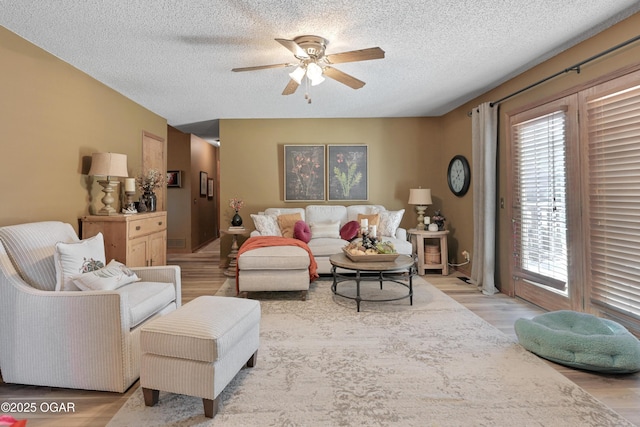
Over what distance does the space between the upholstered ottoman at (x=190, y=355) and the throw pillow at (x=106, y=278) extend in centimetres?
63

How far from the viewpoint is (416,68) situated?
11.2 feet

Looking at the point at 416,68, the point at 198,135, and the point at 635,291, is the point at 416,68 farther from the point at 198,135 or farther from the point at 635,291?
the point at 198,135

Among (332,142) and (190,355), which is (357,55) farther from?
(332,142)

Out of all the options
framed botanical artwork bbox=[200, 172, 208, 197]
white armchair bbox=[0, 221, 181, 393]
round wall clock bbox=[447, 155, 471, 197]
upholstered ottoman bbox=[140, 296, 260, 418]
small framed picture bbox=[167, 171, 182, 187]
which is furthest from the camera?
framed botanical artwork bbox=[200, 172, 208, 197]

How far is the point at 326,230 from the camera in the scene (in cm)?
489

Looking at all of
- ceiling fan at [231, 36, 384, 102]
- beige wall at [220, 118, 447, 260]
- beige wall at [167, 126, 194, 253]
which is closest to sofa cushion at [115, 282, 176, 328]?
ceiling fan at [231, 36, 384, 102]

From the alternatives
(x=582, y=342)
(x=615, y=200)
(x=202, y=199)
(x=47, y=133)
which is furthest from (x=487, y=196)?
(x=202, y=199)

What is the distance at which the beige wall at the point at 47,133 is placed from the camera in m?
2.58

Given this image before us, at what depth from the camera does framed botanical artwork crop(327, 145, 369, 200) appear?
220 inches

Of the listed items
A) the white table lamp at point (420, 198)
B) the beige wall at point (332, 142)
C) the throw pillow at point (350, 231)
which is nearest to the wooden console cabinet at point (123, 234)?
the beige wall at point (332, 142)

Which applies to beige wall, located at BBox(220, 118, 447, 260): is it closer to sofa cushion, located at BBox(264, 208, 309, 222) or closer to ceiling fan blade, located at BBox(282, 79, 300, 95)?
sofa cushion, located at BBox(264, 208, 309, 222)

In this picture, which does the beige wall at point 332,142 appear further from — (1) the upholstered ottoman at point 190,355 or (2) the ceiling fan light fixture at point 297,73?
(1) the upholstered ottoman at point 190,355

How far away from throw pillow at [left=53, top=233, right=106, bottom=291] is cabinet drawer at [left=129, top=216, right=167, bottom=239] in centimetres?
107

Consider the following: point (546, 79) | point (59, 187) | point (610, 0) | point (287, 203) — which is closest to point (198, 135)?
point (287, 203)
